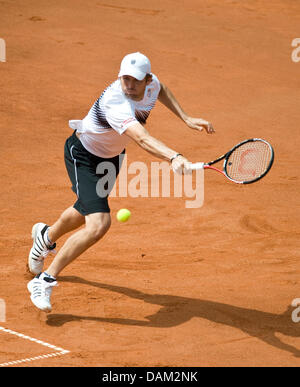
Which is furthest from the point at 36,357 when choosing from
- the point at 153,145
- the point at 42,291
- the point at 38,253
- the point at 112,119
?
the point at 112,119

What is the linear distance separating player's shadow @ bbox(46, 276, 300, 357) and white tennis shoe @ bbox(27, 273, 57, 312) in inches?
7.4

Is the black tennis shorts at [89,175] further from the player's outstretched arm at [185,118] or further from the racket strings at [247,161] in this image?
the racket strings at [247,161]

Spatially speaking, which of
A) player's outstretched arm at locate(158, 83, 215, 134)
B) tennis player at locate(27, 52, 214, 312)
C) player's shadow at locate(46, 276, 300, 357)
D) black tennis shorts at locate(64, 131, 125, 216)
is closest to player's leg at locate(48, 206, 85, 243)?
tennis player at locate(27, 52, 214, 312)

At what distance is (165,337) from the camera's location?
215 inches

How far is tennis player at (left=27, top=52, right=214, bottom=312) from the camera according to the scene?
17.5ft

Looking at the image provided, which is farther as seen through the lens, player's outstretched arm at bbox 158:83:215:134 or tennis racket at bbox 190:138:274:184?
player's outstretched arm at bbox 158:83:215:134

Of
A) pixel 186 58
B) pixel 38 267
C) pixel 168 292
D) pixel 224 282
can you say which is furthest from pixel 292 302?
pixel 186 58

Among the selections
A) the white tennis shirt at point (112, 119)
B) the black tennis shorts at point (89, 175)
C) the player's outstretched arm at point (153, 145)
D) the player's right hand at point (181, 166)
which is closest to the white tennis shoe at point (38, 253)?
the black tennis shorts at point (89, 175)

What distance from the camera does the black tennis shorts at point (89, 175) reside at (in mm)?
5766

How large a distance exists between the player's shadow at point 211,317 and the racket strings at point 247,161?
46.1 inches

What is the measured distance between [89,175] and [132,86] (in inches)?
35.5

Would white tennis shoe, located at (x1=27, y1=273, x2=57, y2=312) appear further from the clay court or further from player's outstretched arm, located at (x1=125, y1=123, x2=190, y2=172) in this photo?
player's outstretched arm, located at (x1=125, y1=123, x2=190, y2=172)

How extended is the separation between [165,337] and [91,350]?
624mm
